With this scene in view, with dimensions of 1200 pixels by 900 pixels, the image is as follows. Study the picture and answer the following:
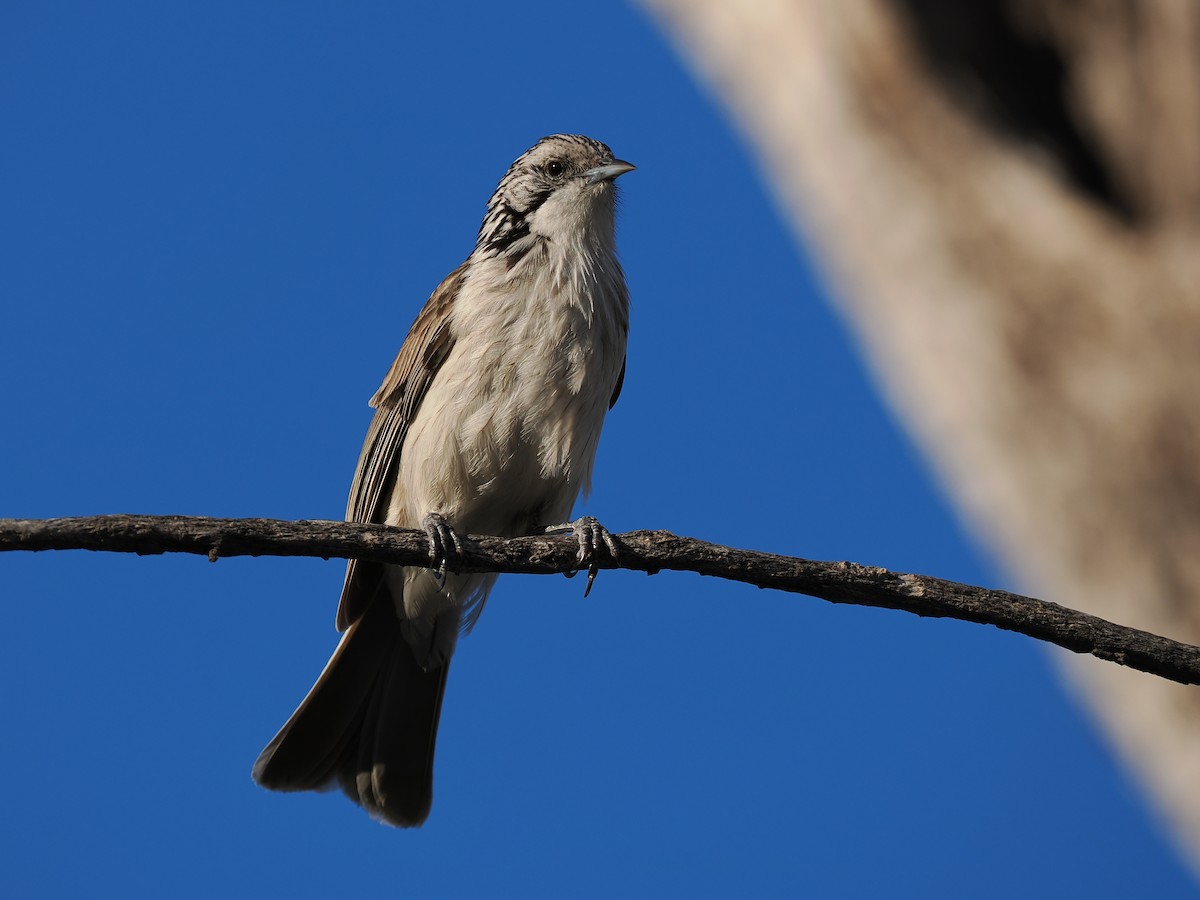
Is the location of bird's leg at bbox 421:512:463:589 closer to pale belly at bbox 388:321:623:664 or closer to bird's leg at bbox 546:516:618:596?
bird's leg at bbox 546:516:618:596

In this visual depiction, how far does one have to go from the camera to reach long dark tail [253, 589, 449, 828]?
617 centimetres

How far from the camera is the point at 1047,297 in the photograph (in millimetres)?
7949

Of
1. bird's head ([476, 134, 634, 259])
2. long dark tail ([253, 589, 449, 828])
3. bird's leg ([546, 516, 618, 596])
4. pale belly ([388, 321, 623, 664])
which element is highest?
bird's head ([476, 134, 634, 259])

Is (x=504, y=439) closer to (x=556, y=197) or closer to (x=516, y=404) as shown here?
(x=516, y=404)

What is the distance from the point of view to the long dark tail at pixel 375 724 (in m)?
6.17

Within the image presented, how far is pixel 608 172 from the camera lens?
674 cm

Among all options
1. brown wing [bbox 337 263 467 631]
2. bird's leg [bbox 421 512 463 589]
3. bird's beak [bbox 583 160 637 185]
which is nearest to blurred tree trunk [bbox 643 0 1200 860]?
bird's beak [bbox 583 160 637 185]

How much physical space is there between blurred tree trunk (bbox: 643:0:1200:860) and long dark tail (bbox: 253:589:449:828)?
4159mm

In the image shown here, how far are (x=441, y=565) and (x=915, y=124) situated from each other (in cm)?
548

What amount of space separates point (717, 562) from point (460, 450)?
2.02 m

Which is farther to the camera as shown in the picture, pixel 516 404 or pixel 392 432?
pixel 392 432

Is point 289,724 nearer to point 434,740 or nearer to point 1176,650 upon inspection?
point 434,740

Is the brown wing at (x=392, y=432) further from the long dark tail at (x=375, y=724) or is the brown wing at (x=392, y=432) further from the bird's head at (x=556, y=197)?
the bird's head at (x=556, y=197)

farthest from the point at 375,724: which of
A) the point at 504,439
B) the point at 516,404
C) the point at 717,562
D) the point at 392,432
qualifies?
the point at 717,562
